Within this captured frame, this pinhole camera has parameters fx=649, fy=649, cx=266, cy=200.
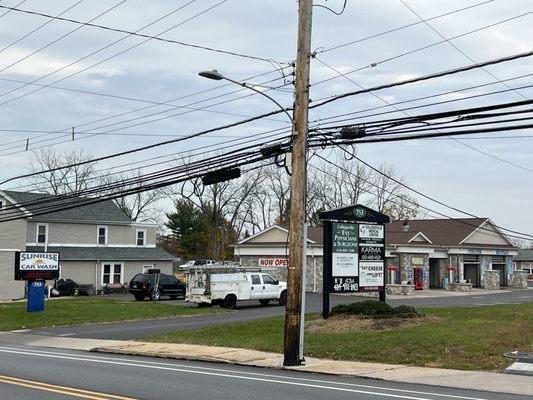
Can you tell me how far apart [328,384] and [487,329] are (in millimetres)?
7516

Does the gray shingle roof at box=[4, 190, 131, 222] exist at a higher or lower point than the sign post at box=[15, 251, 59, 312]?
higher

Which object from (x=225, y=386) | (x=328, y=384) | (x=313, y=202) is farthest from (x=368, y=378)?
(x=313, y=202)

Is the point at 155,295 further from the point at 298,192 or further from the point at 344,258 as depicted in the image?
the point at 298,192

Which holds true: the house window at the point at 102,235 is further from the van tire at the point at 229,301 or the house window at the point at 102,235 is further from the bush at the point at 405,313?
the bush at the point at 405,313

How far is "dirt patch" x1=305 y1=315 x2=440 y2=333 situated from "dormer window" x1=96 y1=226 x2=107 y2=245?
121 feet

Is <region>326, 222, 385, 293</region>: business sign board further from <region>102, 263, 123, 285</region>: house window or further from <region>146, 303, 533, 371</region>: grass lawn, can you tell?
<region>102, 263, 123, 285</region>: house window

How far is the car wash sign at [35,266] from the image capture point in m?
33.4

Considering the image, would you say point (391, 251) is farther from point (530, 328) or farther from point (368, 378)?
point (368, 378)

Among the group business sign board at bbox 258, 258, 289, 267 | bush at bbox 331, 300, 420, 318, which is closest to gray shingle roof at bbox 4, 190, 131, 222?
business sign board at bbox 258, 258, 289, 267

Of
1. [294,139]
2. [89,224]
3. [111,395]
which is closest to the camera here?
[111,395]

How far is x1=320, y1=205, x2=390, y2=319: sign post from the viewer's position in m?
22.6

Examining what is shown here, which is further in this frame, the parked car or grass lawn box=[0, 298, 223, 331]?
the parked car

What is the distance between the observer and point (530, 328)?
59.4ft

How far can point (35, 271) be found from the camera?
33.9 metres
